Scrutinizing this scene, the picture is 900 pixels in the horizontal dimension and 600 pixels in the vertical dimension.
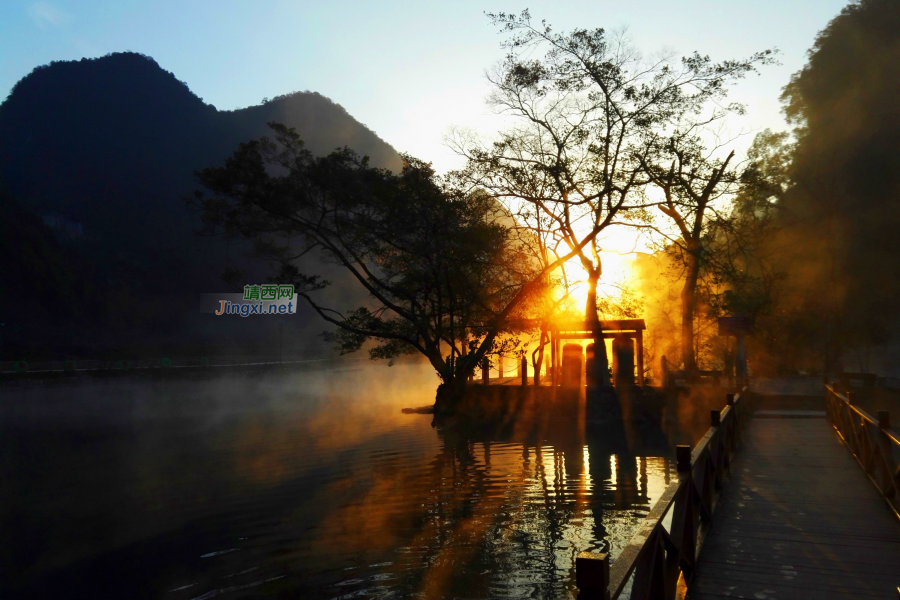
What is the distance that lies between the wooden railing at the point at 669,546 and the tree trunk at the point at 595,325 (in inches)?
594

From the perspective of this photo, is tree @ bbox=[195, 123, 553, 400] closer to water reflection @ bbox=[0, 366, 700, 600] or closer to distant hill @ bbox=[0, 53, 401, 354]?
water reflection @ bbox=[0, 366, 700, 600]

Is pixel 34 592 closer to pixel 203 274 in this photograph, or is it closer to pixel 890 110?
pixel 890 110

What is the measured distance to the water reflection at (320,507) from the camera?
842 cm

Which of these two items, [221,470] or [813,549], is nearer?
[813,549]

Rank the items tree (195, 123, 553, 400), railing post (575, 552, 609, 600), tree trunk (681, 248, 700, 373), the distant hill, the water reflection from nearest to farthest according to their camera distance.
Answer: railing post (575, 552, 609, 600)
the water reflection
tree (195, 123, 553, 400)
tree trunk (681, 248, 700, 373)
the distant hill

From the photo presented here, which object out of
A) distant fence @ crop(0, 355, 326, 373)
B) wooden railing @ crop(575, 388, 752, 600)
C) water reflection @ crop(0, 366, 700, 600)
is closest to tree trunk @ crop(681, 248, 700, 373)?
water reflection @ crop(0, 366, 700, 600)

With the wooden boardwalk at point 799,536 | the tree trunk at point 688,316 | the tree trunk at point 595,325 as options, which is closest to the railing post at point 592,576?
the wooden boardwalk at point 799,536

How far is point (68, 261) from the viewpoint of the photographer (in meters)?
79.4

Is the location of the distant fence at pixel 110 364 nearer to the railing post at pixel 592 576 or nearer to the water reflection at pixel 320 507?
the water reflection at pixel 320 507

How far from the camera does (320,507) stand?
12188mm

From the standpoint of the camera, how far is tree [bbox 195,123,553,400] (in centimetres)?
2198

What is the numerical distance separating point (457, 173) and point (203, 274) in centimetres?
8761

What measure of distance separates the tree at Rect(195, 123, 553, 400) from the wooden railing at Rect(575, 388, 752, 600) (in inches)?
586

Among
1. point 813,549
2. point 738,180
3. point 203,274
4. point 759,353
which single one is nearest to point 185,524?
point 813,549
